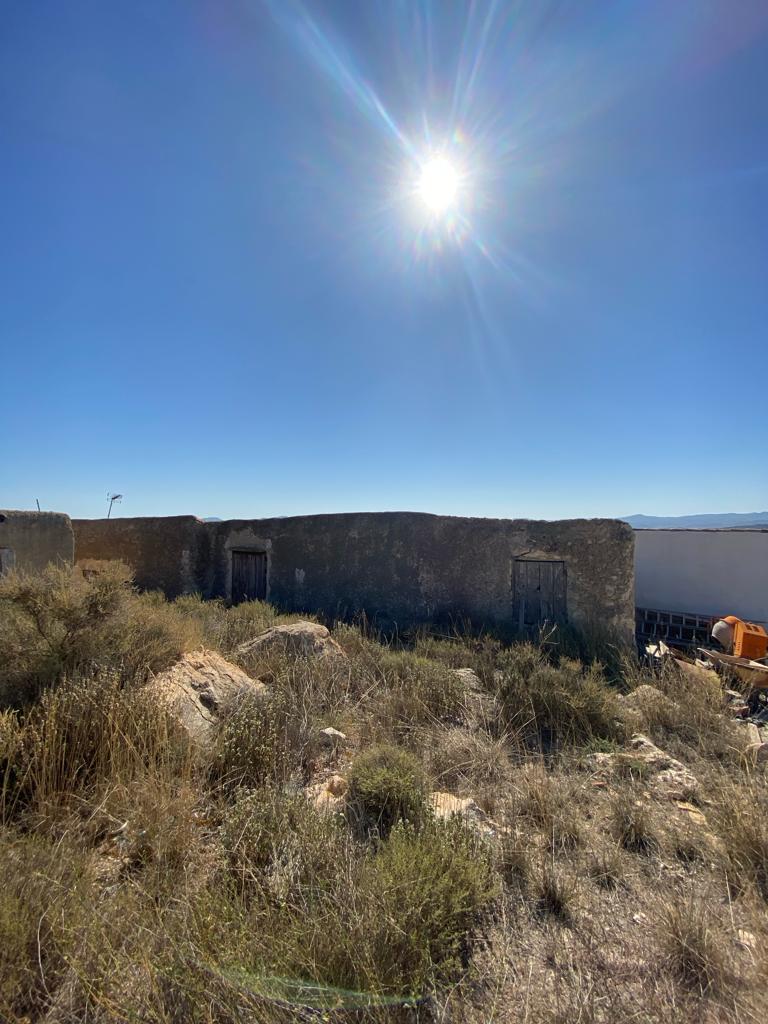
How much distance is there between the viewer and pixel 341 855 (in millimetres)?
2176

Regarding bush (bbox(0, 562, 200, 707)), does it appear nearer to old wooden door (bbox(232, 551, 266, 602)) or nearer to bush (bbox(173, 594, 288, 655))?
bush (bbox(173, 594, 288, 655))

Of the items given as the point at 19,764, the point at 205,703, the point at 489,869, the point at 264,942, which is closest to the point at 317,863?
the point at 264,942

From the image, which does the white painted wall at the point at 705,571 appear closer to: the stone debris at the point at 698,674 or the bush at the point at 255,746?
the stone debris at the point at 698,674

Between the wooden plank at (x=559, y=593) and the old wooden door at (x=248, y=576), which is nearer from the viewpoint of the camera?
the wooden plank at (x=559, y=593)

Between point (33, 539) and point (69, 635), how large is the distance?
15.6 ft

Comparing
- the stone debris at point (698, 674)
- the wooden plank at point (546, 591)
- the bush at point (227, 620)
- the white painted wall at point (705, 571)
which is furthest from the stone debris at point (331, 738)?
the white painted wall at point (705, 571)

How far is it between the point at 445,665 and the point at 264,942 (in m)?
3.98

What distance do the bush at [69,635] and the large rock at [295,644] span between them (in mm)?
1320

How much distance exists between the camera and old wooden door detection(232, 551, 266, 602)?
898 centimetres

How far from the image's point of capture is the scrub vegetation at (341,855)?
1.62 metres

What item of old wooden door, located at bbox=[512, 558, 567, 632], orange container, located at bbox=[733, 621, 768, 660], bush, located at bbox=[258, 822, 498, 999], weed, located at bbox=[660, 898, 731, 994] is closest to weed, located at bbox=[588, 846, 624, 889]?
weed, located at bbox=[660, 898, 731, 994]

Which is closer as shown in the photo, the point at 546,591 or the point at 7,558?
the point at 7,558

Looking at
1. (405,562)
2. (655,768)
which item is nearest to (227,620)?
(405,562)

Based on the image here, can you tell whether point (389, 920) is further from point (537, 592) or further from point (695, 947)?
point (537, 592)
